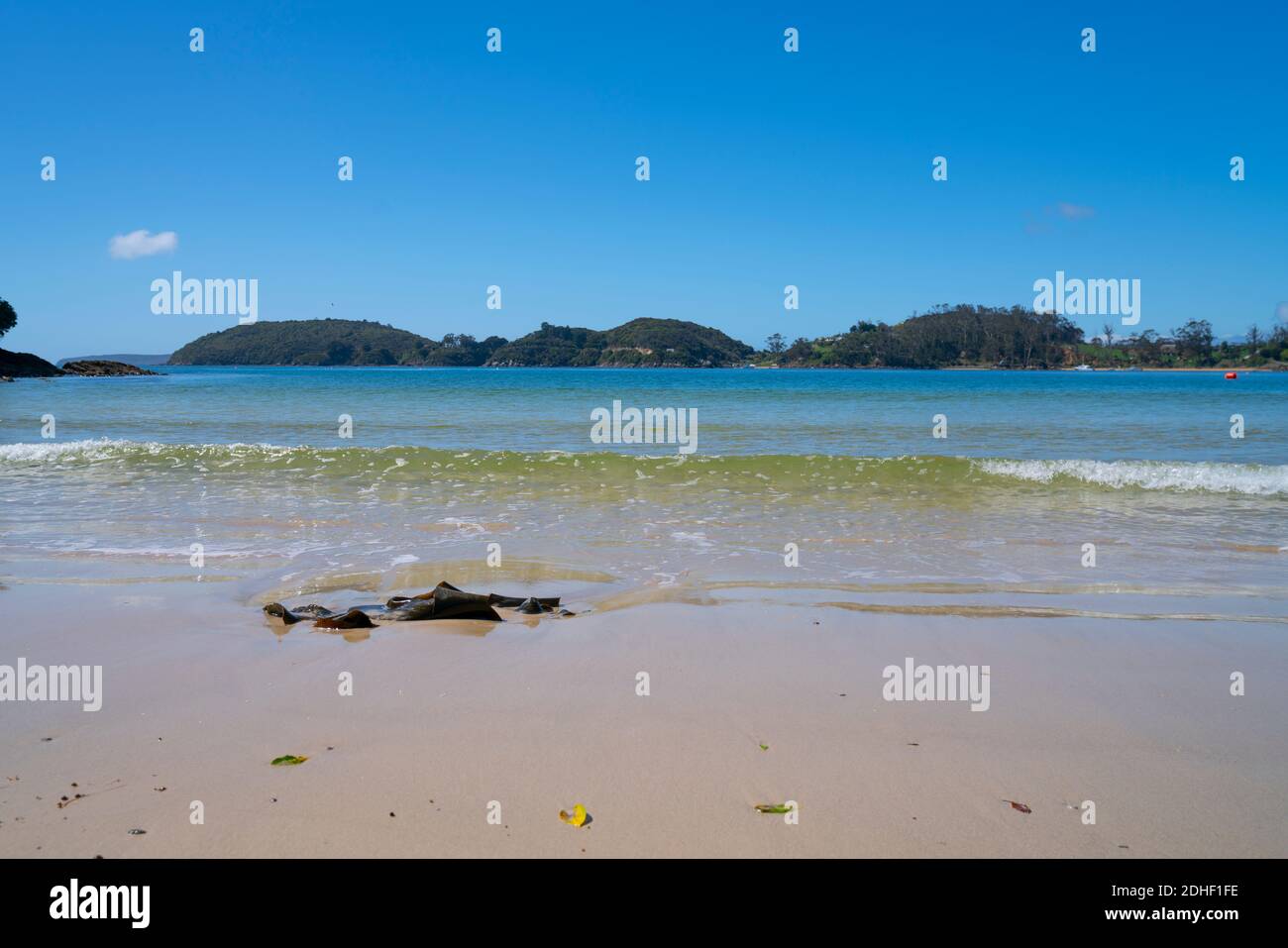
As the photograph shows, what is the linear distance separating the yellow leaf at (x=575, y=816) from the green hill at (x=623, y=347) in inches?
6406

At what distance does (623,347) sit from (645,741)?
6517 inches

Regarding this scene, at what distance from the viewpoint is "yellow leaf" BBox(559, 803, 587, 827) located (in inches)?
130

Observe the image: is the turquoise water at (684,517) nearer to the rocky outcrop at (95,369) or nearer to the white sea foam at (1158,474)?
the white sea foam at (1158,474)

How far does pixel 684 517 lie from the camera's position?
36.4 feet

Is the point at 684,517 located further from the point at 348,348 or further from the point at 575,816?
the point at 348,348

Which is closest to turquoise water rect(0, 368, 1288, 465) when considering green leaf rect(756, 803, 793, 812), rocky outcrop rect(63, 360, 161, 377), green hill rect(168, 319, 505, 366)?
green leaf rect(756, 803, 793, 812)

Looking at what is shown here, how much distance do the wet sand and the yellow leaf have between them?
0.05m

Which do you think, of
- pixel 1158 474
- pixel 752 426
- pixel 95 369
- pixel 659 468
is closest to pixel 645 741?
pixel 659 468

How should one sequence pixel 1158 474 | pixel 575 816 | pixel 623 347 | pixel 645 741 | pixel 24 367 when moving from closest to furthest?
pixel 575 816 < pixel 645 741 < pixel 1158 474 < pixel 24 367 < pixel 623 347
